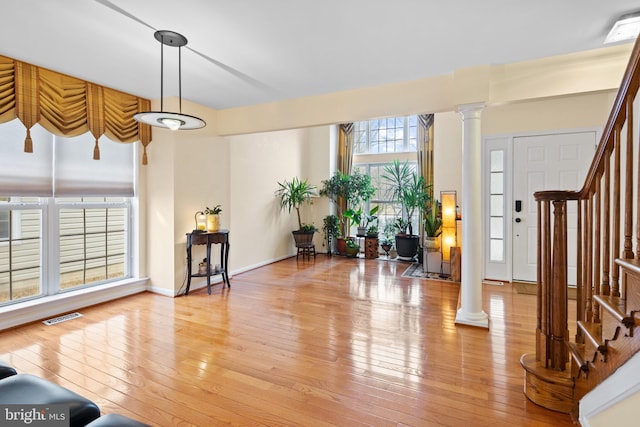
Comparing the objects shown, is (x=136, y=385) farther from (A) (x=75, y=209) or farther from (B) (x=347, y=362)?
(A) (x=75, y=209)

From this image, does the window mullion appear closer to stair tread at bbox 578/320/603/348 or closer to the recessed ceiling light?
stair tread at bbox 578/320/603/348

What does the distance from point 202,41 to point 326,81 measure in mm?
1394

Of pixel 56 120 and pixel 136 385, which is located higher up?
pixel 56 120

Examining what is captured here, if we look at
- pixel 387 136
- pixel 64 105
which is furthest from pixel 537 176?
pixel 64 105

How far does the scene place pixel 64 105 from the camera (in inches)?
135

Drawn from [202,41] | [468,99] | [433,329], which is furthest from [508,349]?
[202,41]

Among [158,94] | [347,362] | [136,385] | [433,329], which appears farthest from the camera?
[158,94]

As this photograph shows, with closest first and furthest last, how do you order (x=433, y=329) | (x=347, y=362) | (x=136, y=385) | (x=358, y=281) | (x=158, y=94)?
(x=136, y=385) → (x=347, y=362) → (x=433, y=329) → (x=158, y=94) → (x=358, y=281)

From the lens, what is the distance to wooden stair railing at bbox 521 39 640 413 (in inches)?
49.4

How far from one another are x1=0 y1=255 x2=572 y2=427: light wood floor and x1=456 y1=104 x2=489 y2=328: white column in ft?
0.57

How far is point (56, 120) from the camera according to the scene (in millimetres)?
3393

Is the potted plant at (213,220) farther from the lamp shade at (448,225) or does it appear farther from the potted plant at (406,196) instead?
the potted plant at (406,196)

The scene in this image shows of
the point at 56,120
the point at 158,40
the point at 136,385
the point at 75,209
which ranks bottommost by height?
the point at 136,385

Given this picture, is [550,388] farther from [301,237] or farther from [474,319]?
[301,237]
